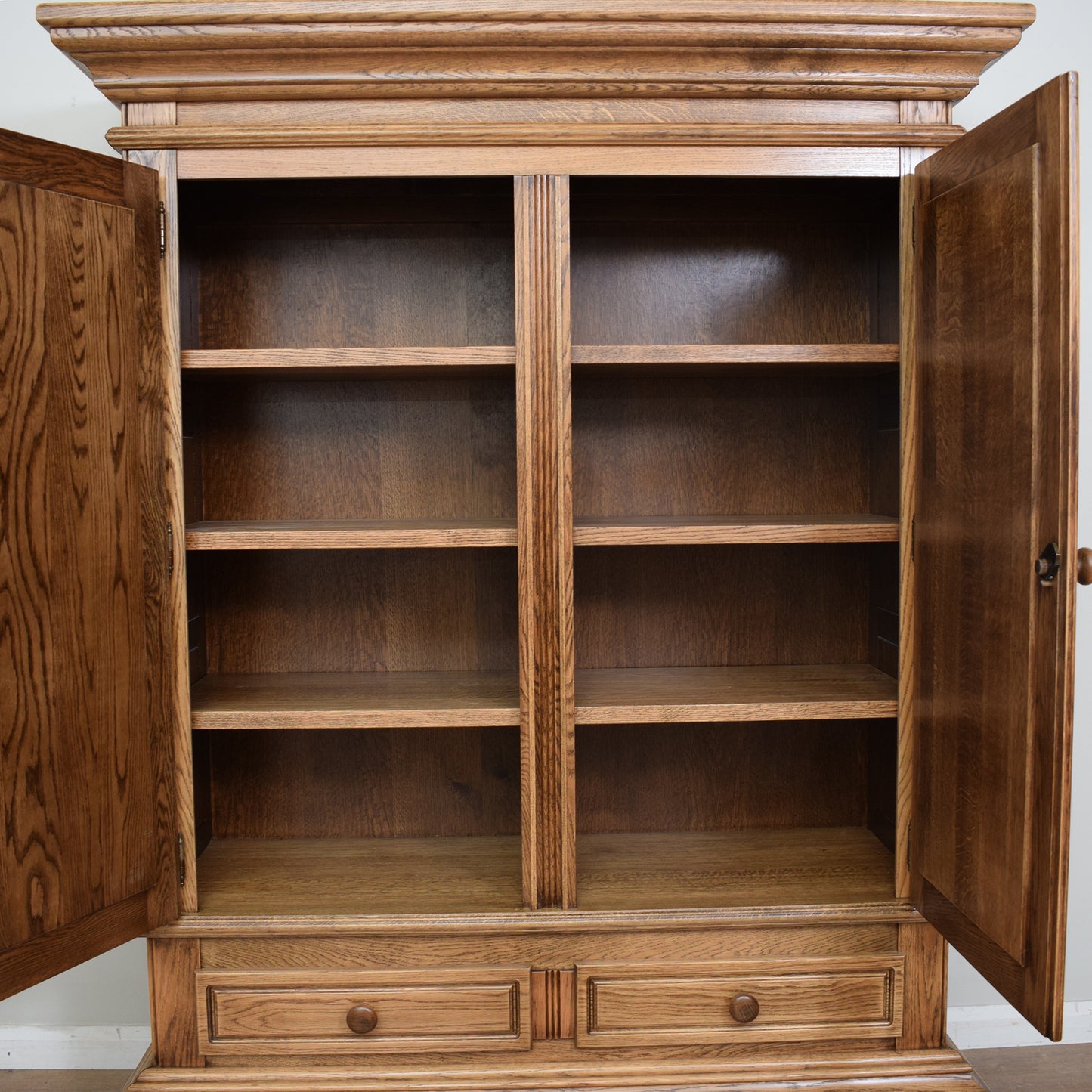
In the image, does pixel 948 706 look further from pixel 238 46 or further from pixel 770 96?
pixel 238 46

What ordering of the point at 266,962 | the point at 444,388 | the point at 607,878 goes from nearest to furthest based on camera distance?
the point at 266,962
the point at 607,878
the point at 444,388

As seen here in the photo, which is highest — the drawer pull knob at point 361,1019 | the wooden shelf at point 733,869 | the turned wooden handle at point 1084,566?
the turned wooden handle at point 1084,566

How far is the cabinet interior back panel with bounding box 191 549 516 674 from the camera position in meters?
2.03

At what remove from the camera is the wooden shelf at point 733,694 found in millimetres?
1658

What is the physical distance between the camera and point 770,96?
1562 mm

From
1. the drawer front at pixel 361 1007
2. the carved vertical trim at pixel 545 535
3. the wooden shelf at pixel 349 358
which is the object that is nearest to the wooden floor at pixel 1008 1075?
the drawer front at pixel 361 1007

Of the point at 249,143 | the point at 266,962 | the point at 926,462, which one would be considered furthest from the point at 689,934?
the point at 249,143

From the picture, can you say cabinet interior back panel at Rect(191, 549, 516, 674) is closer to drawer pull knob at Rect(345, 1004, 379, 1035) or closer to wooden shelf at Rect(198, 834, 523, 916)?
wooden shelf at Rect(198, 834, 523, 916)

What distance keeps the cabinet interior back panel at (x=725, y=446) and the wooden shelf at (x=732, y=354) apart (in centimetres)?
39

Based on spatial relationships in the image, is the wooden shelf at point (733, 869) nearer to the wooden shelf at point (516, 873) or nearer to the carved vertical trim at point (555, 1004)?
the wooden shelf at point (516, 873)

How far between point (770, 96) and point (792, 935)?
1.53 meters

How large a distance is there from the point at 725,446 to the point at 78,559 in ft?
4.41

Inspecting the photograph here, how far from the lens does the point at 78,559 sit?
1436 mm

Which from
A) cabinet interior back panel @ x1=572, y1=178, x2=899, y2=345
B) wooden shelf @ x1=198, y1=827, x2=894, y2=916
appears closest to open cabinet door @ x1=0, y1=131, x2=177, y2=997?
wooden shelf @ x1=198, y1=827, x2=894, y2=916
